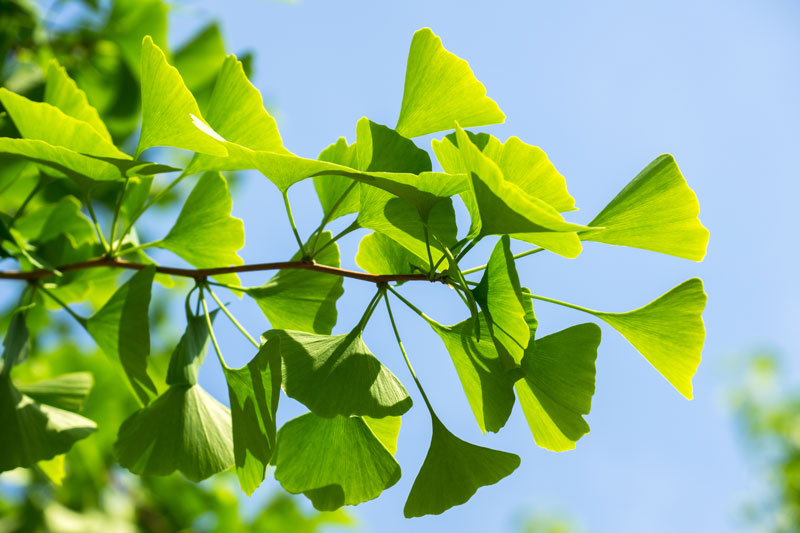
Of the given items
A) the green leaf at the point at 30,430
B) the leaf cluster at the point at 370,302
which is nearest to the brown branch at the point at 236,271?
the leaf cluster at the point at 370,302

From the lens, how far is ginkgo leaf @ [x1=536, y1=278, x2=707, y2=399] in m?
0.53

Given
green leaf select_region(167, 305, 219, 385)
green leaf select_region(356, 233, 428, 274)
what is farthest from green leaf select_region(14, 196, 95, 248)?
green leaf select_region(356, 233, 428, 274)

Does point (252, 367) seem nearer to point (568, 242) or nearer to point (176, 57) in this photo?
point (568, 242)

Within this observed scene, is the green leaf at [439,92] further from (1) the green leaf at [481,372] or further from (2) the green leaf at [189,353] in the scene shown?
(2) the green leaf at [189,353]

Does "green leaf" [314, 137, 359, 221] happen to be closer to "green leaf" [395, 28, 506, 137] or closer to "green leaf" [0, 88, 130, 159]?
"green leaf" [395, 28, 506, 137]

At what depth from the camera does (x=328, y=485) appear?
56 centimetres

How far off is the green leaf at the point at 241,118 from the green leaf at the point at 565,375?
0.26 metres

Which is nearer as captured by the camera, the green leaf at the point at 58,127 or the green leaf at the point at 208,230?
the green leaf at the point at 58,127

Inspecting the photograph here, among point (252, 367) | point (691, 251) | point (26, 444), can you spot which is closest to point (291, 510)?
point (26, 444)

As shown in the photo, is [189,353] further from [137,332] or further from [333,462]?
[333,462]

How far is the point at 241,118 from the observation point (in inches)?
20.7

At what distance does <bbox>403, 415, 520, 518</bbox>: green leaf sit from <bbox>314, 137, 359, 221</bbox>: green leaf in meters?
0.23

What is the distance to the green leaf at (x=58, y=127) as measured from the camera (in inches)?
20.8

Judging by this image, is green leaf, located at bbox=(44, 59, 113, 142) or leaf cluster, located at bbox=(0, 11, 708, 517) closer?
leaf cluster, located at bbox=(0, 11, 708, 517)
